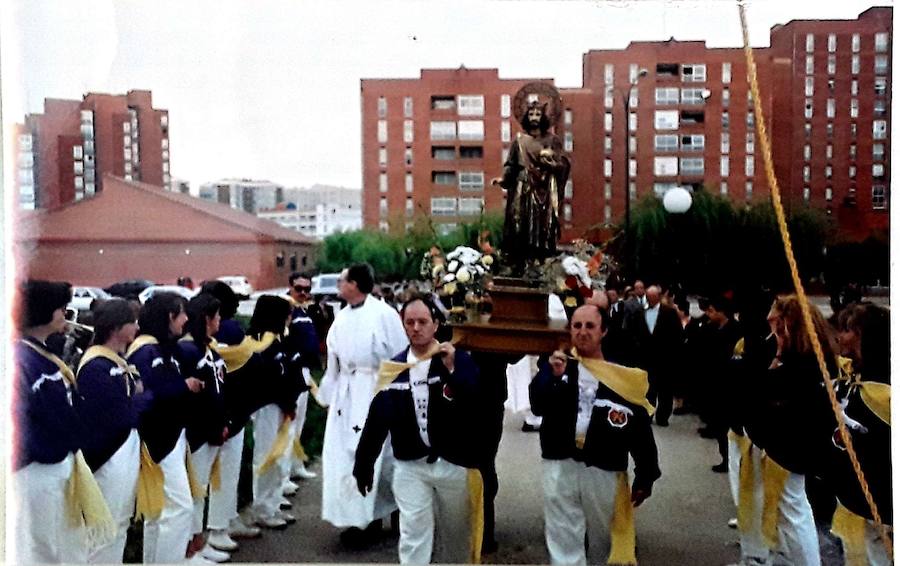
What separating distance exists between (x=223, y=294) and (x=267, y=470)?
0.88 m

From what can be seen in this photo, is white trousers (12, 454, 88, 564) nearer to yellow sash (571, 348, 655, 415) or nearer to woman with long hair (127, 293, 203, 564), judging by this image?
woman with long hair (127, 293, 203, 564)

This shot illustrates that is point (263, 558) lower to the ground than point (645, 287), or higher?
lower

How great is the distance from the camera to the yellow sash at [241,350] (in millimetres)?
4164

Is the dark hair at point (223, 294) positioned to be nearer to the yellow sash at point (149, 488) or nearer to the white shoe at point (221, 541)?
the yellow sash at point (149, 488)

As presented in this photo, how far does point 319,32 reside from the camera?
4105 mm

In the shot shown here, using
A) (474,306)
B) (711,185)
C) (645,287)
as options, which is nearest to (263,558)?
(474,306)

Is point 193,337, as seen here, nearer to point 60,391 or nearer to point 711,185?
point 60,391

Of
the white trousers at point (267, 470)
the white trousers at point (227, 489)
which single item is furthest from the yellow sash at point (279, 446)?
the white trousers at point (227, 489)

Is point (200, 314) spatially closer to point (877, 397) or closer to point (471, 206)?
point (471, 206)

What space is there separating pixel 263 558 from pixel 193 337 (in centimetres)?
104

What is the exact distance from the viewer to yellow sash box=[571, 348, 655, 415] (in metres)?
3.84

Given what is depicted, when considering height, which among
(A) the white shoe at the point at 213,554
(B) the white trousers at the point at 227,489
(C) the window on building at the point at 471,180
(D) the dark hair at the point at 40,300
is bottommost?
(A) the white shoe at the point at 213,554

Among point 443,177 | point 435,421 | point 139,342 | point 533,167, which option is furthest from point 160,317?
point 533,167

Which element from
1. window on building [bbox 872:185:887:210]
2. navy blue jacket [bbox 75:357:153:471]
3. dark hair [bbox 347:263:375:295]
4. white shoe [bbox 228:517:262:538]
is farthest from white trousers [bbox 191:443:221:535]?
window on building [bbox 872:185:887:210]
